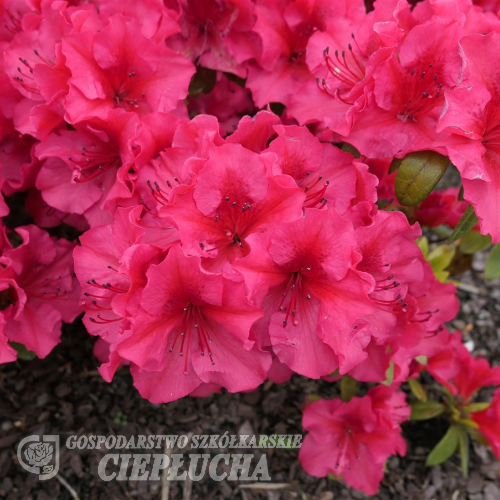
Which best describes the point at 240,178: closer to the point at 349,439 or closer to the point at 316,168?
the point at 316,168

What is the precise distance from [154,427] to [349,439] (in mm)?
679

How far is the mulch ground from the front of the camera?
1.69 m

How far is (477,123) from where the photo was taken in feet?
3.39

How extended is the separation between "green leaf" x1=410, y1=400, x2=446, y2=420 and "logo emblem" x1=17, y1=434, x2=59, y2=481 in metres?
1.28

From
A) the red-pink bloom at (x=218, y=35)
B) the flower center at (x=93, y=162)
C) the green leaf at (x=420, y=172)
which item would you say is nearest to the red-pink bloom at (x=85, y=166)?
the flower center at (x=93, y=162)

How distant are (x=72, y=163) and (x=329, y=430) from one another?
1119 mm

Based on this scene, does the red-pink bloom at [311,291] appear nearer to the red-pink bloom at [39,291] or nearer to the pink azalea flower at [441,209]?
the red-pink bloom at [39,291]

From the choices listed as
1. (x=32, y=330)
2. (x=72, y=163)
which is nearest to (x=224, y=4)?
(x=72, y=163)

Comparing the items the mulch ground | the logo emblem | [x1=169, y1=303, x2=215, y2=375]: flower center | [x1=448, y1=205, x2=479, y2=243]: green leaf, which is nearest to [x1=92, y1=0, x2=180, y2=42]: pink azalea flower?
[x1=169, y1=303, x2=215, y2=375]: flower center

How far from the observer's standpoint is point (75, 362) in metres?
1.89

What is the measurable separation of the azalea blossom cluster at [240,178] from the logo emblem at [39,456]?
1.42ft

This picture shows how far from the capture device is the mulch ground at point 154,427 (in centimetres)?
169

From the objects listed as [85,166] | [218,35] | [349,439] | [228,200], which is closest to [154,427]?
[349,439]

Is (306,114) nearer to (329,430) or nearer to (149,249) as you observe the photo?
(149,249)
